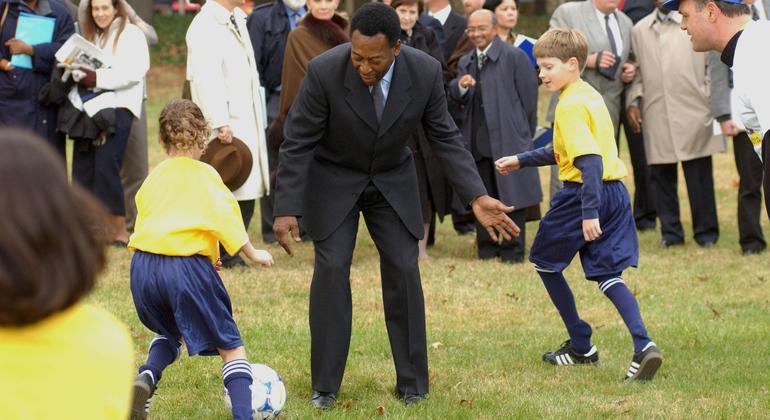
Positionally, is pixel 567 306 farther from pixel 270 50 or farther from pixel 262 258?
pixel 270 50

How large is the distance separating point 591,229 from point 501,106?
4.46 m

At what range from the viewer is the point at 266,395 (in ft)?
18.9

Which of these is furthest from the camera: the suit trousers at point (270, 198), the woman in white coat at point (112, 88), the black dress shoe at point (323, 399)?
the suit trousers at point (270, 198)

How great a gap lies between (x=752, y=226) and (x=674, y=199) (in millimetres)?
825

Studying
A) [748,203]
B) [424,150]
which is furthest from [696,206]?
[424,150]

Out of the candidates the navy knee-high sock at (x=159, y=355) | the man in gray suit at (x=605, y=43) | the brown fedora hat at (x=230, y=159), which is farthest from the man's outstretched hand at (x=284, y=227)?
the man in gray suit at (x=605, y=43)

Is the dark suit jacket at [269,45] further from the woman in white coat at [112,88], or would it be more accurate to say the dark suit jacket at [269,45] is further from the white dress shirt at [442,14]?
the white dress shirt at [442,14]

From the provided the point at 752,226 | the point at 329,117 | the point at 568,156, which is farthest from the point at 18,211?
the point at 752,226

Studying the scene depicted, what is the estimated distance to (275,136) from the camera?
34.4 ft

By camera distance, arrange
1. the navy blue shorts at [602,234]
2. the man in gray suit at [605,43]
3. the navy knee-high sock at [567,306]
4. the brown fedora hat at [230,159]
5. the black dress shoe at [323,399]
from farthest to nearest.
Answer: the man in gray suit at [605,43] → the brown fedora hat at [230,159] → the navy knee-high sock at [567,306] → the navy blue shorts at [602,234] → the black dress shoe at [323,399]

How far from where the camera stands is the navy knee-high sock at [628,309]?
664 centimetres

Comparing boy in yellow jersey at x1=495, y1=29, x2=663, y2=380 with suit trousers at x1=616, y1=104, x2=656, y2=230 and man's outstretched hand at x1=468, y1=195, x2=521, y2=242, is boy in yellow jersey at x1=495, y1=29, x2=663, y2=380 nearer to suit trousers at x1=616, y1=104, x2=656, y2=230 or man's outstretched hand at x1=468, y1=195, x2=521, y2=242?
man's outstretched hand at x1=468, y1=195, x2=521, y2=242

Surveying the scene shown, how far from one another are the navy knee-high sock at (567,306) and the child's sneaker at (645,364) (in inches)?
16.7

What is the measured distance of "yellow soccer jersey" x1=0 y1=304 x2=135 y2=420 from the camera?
7.88ft
